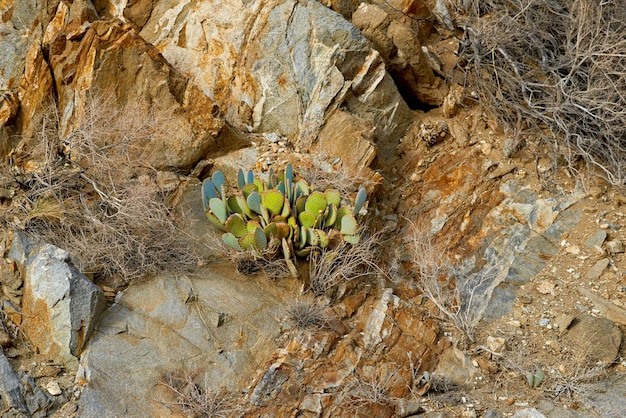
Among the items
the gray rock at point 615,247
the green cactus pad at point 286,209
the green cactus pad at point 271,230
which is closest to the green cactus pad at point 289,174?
the green cactus pad at point 286,209

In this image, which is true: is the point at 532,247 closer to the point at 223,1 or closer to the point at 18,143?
the point at 223,1

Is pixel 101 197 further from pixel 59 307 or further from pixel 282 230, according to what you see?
pixel 282 230

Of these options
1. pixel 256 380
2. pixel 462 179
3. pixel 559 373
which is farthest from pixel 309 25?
pixel 559 373

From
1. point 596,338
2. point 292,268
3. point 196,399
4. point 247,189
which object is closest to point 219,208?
point 247,189

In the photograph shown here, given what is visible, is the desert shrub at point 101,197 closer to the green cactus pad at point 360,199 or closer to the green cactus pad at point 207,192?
the green cactus pad at point 207,192

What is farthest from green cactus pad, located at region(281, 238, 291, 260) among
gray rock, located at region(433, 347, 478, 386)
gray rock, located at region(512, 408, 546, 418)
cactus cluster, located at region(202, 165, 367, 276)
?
gray rock, located at region(512, 408, 546, 418)

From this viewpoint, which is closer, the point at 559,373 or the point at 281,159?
the point at 559,373

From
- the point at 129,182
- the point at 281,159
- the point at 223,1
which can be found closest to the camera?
the point at 129,182

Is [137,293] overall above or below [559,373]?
above
